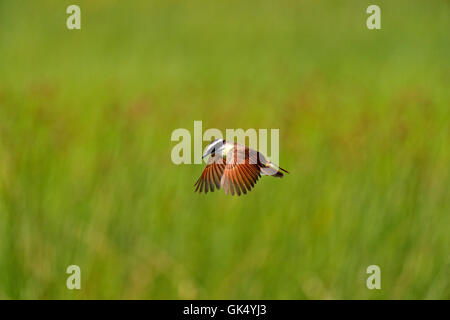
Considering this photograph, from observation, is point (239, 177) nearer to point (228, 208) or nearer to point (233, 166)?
point (233, 166)

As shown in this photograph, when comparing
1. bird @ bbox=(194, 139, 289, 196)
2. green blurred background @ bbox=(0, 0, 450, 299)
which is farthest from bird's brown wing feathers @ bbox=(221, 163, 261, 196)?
green blurred background @ bbox=(0, 0, 450, 299)

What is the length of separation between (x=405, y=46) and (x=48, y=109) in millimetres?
2698

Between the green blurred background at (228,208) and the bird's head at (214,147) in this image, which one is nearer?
the bird's head at (214,147)

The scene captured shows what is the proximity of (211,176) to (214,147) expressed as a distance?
0.03 m

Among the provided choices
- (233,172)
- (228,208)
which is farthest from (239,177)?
(228,208)

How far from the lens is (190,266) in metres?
1.62

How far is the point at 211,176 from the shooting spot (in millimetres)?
492

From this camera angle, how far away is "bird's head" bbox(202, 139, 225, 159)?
0.46 meters

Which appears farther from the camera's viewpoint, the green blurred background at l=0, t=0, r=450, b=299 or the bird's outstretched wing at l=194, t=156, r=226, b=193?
the green blurred background at l=0, t=0, r=450, b=299

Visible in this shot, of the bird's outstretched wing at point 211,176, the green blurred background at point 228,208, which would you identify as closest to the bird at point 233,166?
the bird's outstretched wing at point 211,176

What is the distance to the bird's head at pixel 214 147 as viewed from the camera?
0.46 m

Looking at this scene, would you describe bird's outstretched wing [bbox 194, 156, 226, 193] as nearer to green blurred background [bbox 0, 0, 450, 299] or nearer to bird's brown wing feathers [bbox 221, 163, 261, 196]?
bird's brown wing feathers [bbox 221, 163, 261, 196]

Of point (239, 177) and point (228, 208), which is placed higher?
point (239, 177)

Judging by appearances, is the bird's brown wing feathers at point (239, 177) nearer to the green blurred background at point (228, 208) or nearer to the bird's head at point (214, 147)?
the bird's head at point (214, 147)
